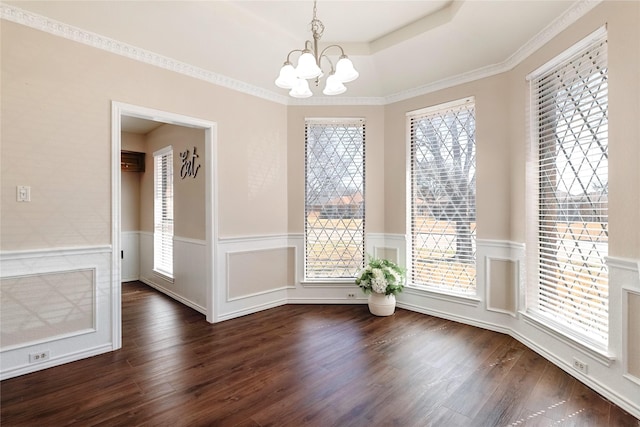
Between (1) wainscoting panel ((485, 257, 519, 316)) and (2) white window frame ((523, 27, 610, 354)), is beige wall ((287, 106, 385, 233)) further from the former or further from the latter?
(2) white window frame ((523, 27, 610, 354))

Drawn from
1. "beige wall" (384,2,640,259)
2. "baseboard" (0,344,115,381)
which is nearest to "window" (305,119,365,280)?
"beige wall" (384,2,640,259)

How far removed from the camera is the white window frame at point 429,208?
10.9ft

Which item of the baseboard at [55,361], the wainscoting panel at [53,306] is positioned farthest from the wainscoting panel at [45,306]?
the baseboard at [55,361]

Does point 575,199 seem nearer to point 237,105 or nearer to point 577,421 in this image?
point 577,421

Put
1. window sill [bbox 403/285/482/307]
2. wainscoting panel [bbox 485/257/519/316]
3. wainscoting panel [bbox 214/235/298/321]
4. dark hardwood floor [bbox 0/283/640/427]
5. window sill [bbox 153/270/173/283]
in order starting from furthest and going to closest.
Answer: window sill [bbox 153/270/173/283]
wainscoting panel [bbox 214/235/298/321]
window sill [bbox 403/285/482/307]
wainscoting panel [bbox 485/257/519/316]
dark hardwood floor [bbox 0/283/640/427]

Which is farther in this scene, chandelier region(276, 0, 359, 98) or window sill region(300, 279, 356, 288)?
window sill region(300, 279, 356, 288)

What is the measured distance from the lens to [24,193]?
7.51ft

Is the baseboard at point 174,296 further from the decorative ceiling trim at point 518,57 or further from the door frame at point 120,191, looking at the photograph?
the decorative ceiling trim at point 518,57

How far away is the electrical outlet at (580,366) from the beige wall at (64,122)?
13.0 ft

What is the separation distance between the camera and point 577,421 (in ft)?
5.96

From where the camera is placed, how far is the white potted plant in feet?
11.5

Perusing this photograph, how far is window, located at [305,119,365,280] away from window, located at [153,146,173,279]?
2182 mm

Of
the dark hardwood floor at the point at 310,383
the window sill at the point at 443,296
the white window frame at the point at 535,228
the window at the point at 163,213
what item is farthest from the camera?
the window at the point at 163,213

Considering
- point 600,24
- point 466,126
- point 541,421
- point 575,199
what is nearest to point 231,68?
point 466,126
